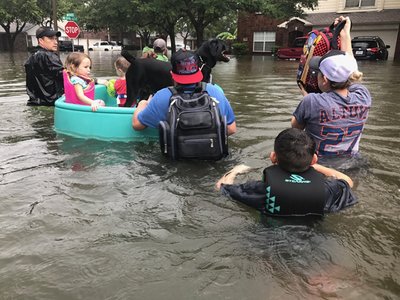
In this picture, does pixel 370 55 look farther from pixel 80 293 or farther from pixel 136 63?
pixel 80 293

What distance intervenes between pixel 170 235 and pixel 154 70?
9.11 ft

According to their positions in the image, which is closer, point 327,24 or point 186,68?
point 186,68

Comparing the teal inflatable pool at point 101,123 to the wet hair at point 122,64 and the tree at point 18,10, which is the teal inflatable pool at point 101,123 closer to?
the wet hair at point 122,64

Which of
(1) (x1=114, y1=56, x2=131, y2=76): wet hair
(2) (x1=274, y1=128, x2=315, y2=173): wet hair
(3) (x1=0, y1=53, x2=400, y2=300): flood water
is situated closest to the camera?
(3) (x1=0, y1=53, x2=400, y2=300): flood water

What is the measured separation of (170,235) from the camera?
296 centimetres

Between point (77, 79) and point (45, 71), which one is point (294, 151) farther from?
point (45, 71)

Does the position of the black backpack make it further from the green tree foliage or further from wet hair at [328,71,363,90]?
the green tree foliage

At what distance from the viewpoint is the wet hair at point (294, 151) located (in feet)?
9.00

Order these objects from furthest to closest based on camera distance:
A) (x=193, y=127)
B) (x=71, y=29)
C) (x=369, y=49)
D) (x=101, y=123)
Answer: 1. (x=369, y=49)
2. (x=71, y=29)
3. (x=101, y=123)
4. (x=193, y=127)

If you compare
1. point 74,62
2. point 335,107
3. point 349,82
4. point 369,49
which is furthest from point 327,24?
point 335,107

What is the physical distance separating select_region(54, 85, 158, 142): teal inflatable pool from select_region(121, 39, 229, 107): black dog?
37 cm

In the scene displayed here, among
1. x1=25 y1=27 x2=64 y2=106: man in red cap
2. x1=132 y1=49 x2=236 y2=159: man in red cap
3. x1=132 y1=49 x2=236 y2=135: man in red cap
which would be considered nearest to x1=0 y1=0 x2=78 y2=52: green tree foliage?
x1=25 y1=27 x2=64 y2=106: man in red cap

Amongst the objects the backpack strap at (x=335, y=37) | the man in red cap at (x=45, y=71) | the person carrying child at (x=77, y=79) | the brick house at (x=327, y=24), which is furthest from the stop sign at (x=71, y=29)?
the brick house at (x=327, y=24)

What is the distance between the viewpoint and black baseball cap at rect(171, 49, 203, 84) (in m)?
4.04
